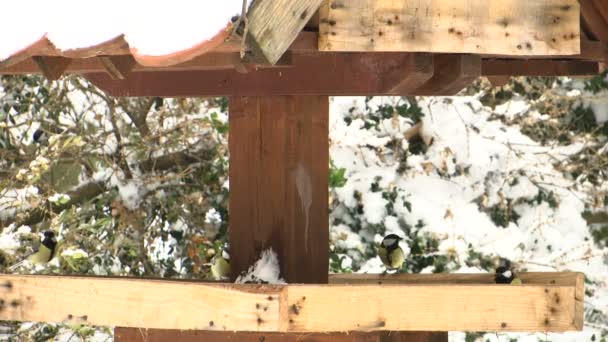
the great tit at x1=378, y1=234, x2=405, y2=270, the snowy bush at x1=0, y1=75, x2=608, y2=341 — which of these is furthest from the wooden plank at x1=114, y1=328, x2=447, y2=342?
the snowy bush at x1=0, y1=75, x2=608, y2=341

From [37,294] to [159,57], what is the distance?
742 mm

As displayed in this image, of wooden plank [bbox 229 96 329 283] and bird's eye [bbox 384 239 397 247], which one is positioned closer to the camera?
wooden plank [bbox 229 96 329 283]

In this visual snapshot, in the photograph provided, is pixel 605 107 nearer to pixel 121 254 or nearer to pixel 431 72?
pixel 121 254

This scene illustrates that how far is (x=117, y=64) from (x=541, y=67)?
1057 millimetres

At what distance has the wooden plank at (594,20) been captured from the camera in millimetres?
2381

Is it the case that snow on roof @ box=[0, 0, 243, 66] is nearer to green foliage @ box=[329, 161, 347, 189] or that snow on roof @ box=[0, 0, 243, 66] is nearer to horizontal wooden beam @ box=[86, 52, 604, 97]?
horizontal wooden beam @ box=[86, 52, 604, 97]

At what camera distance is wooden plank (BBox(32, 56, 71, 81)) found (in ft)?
7.45

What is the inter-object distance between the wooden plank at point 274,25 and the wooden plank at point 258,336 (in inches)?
28.5

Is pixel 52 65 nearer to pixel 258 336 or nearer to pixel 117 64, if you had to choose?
pixel 117 64

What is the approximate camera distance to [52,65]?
2.29m

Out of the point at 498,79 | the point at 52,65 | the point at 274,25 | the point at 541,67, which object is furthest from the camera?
the point at 498,79

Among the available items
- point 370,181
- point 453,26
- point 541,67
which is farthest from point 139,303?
point 370,181

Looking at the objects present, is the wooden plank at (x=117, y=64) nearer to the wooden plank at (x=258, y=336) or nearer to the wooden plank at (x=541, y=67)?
the wooden plank at (x=258, y=336)

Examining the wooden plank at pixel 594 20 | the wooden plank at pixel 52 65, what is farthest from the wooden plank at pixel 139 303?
the wooden plank at pixel 594 20
